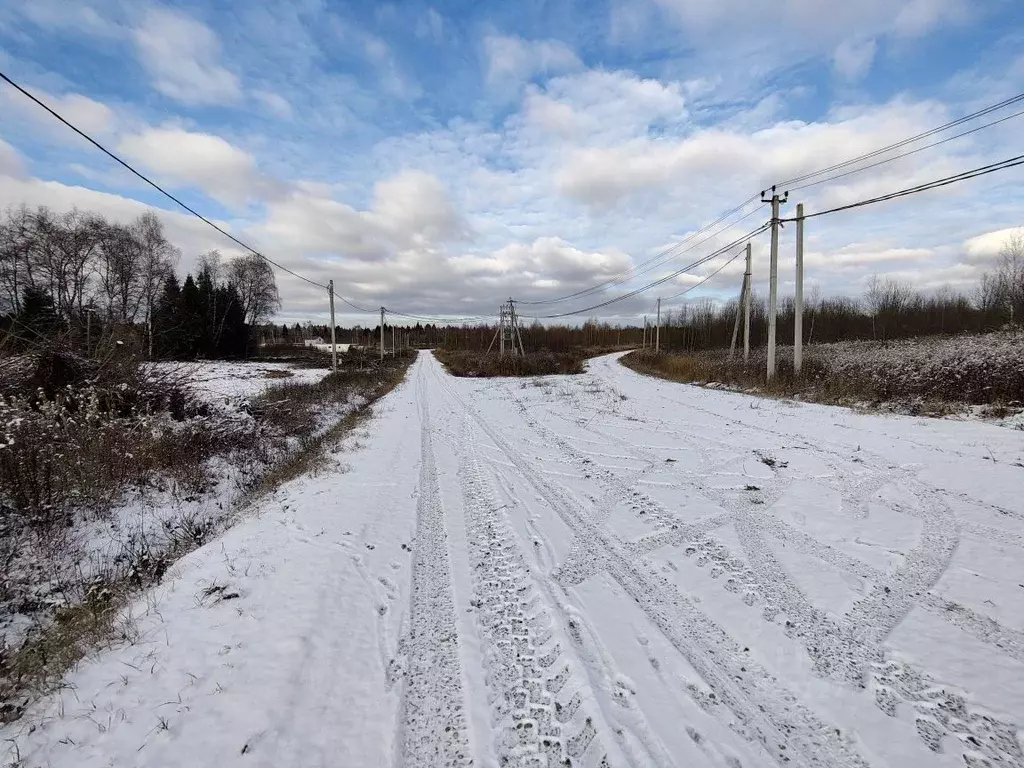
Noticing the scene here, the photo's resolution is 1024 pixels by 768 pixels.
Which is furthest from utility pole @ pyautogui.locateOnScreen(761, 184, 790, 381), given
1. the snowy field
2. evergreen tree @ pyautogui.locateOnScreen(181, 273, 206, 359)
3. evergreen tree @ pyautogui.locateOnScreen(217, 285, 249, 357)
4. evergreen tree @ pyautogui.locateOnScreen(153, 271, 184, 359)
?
evergreen tree @ pyautogui.locateOnScreen(217, 285, 249, 357)

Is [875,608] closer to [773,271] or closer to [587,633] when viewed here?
[587,633]

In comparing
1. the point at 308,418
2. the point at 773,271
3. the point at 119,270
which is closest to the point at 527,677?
the point at 308,418

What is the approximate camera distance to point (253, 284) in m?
54.2

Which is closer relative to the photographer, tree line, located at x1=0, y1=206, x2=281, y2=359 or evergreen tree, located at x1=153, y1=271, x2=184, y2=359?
tree line, located at x1=0, y1=206, x2=281, y2=359

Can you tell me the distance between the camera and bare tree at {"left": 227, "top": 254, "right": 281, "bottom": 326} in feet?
174

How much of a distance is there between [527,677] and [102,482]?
23.2 feet

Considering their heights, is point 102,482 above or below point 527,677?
above

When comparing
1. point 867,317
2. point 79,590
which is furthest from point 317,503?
point 867,317

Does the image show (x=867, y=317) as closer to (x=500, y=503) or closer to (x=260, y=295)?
(x=500, y=503)

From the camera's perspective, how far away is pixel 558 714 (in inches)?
92.6

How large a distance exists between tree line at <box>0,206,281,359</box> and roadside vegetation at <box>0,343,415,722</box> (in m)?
1.53

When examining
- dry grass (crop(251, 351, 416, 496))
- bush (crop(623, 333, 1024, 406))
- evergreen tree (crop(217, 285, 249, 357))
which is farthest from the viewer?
evergreen tree (crop(217, 285, 249, 357))

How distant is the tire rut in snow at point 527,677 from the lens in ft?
7.05

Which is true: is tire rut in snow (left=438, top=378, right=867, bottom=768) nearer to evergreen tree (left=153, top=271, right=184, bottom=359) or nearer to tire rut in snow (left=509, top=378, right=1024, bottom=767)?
tire rut in snow (left=509, top=378, right=1024, bottom=767)
